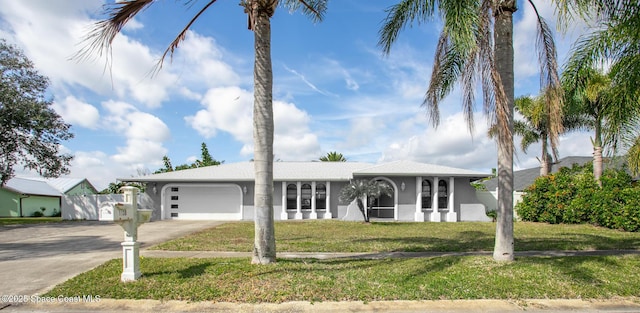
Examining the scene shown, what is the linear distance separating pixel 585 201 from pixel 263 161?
1659 cm

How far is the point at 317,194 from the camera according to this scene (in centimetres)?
2100

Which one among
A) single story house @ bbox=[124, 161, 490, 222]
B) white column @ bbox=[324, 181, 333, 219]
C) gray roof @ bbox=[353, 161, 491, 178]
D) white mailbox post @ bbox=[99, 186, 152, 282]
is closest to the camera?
white mailbox post @ bbox=[99, 186, 152, 282]

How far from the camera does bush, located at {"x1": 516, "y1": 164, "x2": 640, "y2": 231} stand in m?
14.3

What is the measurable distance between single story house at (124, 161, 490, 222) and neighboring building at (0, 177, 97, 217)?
16.9 metres

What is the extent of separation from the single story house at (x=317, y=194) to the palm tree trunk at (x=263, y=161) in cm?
1232

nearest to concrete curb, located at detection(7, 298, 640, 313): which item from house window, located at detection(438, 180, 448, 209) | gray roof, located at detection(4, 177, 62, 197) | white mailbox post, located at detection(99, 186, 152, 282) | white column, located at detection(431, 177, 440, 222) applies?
white mailbox post, located at detection(99, 186, 152, 282)

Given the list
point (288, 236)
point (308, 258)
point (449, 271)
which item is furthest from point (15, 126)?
point (449, 271)

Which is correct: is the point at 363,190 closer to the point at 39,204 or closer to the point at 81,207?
the point at 81,207

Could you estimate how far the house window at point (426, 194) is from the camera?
20125 mm

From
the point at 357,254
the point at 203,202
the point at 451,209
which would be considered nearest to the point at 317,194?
the point at 203,202

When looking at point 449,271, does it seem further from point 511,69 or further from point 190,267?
point 190,267

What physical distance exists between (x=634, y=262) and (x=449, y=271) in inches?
163

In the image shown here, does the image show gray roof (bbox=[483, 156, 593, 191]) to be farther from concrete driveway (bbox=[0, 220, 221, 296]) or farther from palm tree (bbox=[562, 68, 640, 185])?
concrete driveway (bbox=[0, 220, 221, 296])

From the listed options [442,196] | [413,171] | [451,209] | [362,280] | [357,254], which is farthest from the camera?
[442,196]
